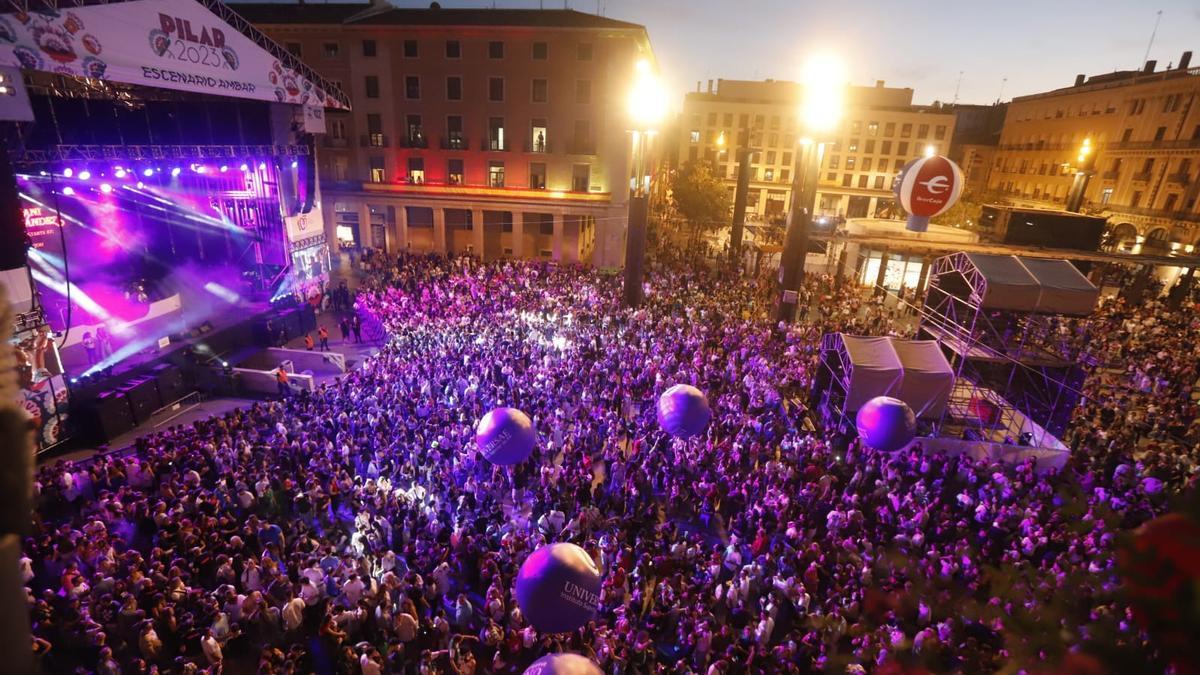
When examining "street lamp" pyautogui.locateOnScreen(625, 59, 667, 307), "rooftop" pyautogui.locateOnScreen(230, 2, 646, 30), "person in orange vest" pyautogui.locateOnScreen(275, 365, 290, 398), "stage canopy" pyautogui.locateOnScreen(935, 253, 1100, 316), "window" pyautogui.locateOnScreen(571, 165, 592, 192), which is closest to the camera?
"stage canopy" pyautogui.locateOnScreen(935, 253, 1100, 316)

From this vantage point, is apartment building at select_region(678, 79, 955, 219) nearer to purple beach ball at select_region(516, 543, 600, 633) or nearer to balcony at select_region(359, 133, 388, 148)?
balcony at select_region(359, 133, 388, 148)

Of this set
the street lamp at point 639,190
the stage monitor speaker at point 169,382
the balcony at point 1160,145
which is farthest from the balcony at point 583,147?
the balcony at point 1160,145

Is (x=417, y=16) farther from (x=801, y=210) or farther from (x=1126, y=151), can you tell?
(x=1126, y=151)

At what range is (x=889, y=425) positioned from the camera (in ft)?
36.5

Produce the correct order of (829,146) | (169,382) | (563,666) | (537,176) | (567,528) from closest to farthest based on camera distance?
(563,666) → (567,528) → (169,382) → (537,176) → (829,146)

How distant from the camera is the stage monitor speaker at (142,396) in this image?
15859 millimetres

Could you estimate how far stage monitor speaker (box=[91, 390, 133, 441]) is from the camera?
14969 millimetres

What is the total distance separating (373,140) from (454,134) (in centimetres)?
525

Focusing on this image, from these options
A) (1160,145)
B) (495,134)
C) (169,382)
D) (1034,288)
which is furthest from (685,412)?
(1160,145)

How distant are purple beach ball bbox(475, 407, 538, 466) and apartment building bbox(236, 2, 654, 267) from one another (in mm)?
27146

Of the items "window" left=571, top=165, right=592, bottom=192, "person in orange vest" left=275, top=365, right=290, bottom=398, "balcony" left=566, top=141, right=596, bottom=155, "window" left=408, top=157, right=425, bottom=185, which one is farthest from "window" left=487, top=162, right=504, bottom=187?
"person in orange vest" left=275, top=365, right=290, bottom=398

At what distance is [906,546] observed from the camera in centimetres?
1098

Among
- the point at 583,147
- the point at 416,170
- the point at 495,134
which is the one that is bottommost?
the point at 416,170

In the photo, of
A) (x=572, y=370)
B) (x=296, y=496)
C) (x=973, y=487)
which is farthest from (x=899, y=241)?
(x=296, y=496)
